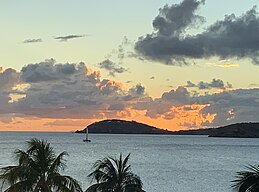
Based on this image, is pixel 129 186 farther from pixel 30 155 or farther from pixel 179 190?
pixel 179 190

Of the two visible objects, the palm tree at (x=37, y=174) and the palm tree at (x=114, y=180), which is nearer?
the palm tree at (x=37, y=174)

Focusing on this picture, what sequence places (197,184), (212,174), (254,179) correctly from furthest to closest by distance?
(212,174), (197,184), (254,179)

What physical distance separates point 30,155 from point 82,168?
126 m

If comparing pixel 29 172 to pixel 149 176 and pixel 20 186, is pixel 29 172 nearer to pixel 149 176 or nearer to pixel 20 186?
pixel 20 186

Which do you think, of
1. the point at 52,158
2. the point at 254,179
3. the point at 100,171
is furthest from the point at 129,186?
the point at 254,179

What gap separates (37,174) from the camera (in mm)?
38156

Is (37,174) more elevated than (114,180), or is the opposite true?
(37,174)

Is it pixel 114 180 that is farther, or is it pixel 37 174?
pixel 114 180

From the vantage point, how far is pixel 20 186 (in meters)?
37.7

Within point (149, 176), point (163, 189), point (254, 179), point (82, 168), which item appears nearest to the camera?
point (254, 179)

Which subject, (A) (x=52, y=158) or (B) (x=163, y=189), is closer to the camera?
(A) (x=52, y=158)

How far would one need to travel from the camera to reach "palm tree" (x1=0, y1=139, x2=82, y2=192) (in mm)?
37781

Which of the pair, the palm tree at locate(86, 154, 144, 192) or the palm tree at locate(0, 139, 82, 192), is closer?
the palm tree at locate(0, 139, 82, 192)

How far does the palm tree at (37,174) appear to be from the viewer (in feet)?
124
